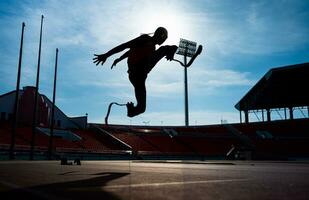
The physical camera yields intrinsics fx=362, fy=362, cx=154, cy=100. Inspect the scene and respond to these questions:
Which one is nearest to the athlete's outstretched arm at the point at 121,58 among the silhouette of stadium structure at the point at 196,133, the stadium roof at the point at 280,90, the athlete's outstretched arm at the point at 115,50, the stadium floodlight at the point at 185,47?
the athlete's outstretched arm at the point at 115,50

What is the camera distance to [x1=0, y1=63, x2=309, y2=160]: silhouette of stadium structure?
42.2m

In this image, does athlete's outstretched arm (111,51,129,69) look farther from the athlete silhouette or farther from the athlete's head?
the athlete's head

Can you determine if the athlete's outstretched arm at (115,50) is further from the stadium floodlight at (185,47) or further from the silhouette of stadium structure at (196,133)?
the stadium floodlight at (185,47)

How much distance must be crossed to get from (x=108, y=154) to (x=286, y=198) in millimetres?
39817

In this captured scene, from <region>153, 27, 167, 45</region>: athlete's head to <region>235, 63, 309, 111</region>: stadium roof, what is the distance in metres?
43.0

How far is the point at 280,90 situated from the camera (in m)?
50.3

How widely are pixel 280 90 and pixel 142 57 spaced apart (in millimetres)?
48379

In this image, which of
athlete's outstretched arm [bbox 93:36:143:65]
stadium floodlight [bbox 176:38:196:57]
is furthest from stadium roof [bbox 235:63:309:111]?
athlete's outstretched arm [bbox 93:36:143:65]

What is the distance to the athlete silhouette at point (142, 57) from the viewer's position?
207 inches

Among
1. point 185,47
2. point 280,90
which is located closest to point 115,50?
point 280,90

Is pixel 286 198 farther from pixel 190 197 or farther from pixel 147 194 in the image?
pixel 147 194

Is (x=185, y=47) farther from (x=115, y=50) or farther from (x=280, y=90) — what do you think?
(x=115, y=50)

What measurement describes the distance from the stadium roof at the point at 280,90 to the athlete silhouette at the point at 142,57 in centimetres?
4291

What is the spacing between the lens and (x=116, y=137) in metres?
51.0
